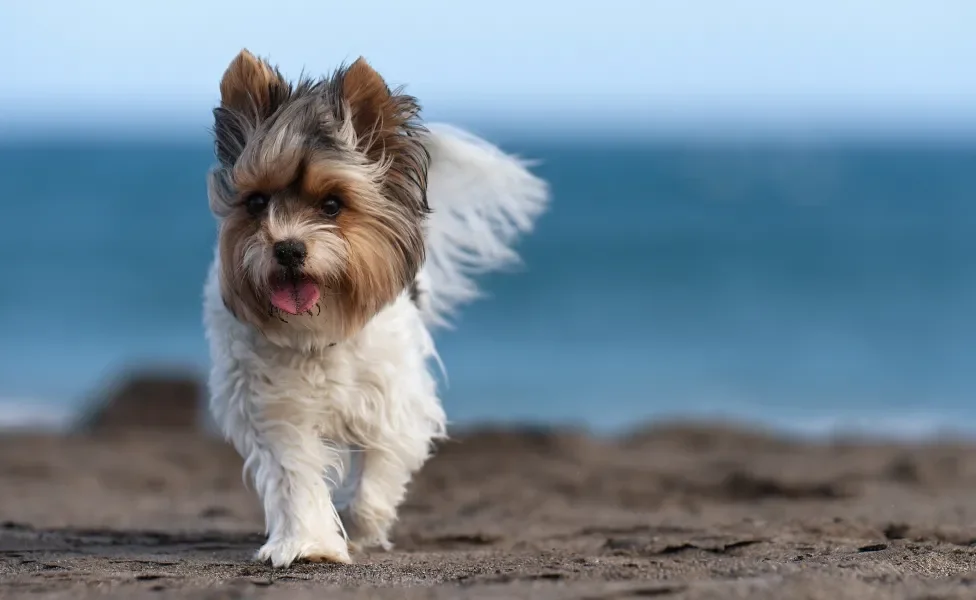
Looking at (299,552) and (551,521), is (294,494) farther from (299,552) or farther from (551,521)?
(551,521)

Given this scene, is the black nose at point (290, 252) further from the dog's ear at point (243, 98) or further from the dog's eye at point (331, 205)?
the dog's ear at point (243, 98)

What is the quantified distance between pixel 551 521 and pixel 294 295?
2.57m

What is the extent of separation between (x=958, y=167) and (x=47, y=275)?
36.3m

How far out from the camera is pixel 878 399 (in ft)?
47.9

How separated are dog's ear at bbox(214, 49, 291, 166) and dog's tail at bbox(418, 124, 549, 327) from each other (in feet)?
3.65

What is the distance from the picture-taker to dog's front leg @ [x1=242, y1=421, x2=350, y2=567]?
5219mm

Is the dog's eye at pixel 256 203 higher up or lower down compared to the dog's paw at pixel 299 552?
higher up

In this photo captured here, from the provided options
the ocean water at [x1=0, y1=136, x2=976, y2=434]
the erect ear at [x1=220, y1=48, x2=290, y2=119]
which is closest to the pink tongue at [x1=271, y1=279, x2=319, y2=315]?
the erect ear at [x1=220, y1=48, x2=290, y2=119]

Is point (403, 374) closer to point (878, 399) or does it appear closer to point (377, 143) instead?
point (377, 143)

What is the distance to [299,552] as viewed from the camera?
5.17 m

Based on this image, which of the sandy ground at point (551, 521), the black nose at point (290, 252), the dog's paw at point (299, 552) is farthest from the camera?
the dog's paw at point (299, 552)

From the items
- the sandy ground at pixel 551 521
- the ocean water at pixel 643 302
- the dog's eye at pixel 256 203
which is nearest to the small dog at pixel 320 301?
the dog's eye at pixel 256 203

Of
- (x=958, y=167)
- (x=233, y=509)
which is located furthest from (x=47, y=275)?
(x=958, y=167)

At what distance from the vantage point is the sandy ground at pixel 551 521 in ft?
14.0
